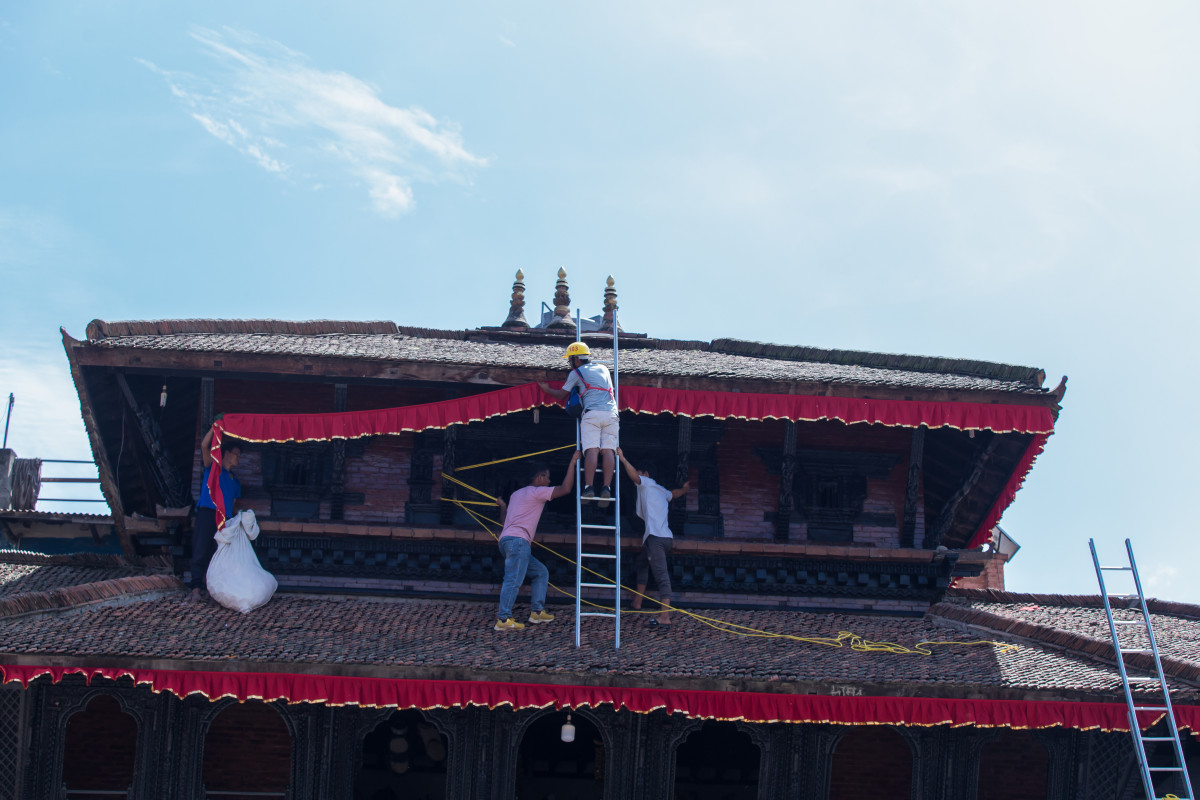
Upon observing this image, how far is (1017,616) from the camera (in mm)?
12531

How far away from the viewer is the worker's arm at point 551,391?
11219mm

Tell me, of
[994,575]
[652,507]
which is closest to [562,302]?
[652,507]

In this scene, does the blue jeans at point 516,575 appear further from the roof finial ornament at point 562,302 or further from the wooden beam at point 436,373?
the roof finial ornament at point 562,302

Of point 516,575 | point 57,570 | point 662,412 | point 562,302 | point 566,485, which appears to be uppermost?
point 562,302

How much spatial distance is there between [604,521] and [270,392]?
167 inches

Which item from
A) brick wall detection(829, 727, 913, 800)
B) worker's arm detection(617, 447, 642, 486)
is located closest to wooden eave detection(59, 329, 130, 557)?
worker's arm detection(617, 447, 642, 486)

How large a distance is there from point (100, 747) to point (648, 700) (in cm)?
779

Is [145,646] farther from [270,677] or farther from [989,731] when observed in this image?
[989,731]

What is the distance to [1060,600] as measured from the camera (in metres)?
13.4

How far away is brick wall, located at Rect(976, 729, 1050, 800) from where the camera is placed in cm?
1359

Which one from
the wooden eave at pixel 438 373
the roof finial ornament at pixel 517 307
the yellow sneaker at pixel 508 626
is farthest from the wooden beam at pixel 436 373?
Answer: the roof finial ornament at pixel 517 307

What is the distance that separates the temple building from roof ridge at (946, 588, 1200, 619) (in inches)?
1.5

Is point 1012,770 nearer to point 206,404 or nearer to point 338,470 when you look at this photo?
point 338,470

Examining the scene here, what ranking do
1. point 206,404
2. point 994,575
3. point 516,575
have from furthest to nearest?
point 994,575 < point 206,404 < point 516,575
